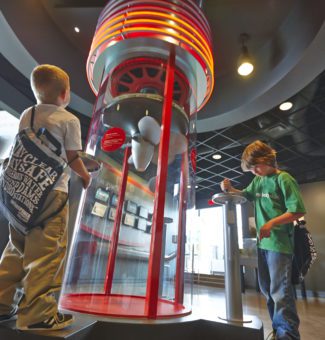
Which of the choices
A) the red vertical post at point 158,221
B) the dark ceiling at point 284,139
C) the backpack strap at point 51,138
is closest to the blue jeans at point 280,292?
the red vertical post at point 158,221

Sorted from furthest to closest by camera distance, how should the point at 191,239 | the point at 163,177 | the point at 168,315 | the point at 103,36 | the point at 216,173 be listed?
the point at 216,173 → the point at 191,239 → the point at 103,36 → the point at 163,177 → the point at 168,315

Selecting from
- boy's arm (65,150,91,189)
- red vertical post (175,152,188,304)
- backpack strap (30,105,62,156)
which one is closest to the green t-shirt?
red vertical post (175,152,188,304)

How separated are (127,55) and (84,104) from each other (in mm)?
2112

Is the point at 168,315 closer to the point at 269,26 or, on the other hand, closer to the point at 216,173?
the point at 269,26

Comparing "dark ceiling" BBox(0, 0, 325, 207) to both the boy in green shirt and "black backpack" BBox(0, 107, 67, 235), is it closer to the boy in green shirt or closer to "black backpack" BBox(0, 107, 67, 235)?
the boy in green shirt

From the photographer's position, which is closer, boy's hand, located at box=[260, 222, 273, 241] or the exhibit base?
the exhibit base

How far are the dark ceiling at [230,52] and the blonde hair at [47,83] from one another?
197 cm

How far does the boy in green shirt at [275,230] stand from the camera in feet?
3.62

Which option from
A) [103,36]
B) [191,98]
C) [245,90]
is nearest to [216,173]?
[245,90]

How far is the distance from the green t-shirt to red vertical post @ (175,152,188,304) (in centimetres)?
38

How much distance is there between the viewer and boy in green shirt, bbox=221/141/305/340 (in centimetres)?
110

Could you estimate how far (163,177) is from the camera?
1.10 meters

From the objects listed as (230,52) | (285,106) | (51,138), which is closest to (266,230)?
(51,138)

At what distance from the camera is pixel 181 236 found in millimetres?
1450
